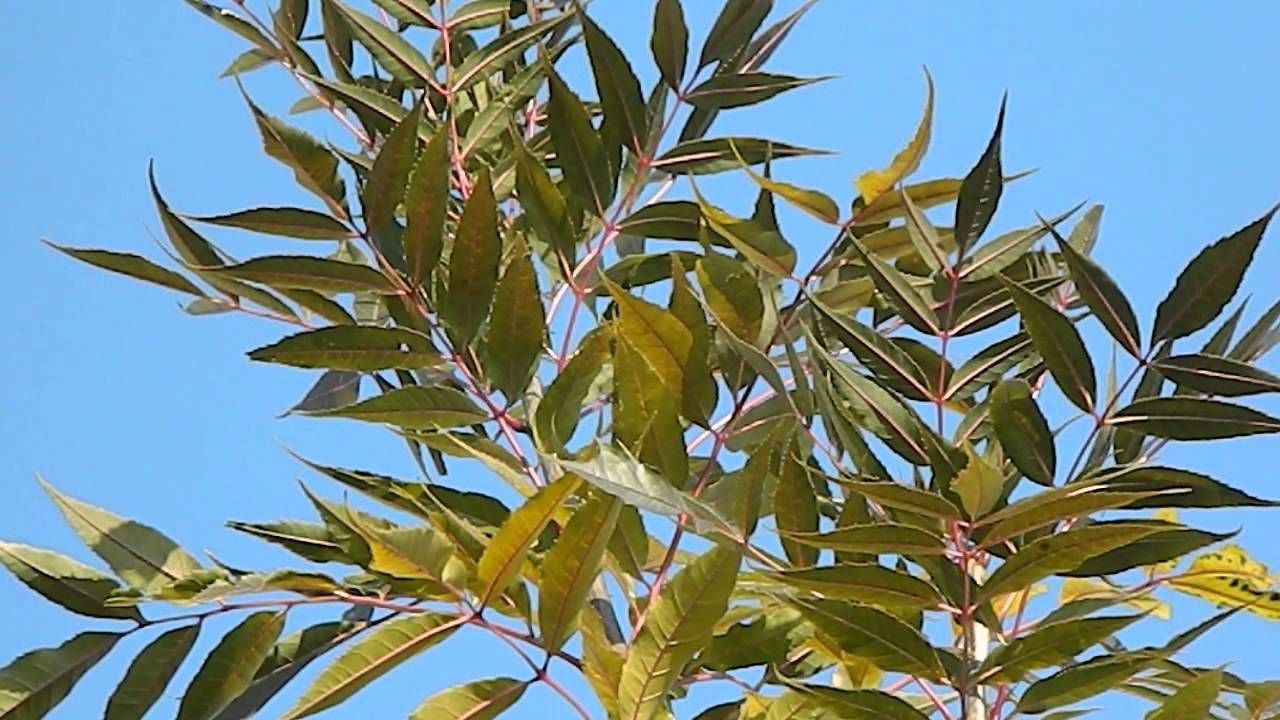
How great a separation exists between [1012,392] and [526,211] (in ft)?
1.01

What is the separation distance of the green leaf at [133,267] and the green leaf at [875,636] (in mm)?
488

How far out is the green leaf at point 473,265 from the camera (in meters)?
0.78

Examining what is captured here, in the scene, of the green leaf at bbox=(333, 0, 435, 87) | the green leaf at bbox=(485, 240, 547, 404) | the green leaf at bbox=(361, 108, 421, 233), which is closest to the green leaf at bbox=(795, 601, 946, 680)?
the green leaf at bbox=(485, 240, 547, 404)

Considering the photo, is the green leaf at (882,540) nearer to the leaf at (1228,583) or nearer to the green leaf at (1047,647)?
the green leaf at (1047,647)

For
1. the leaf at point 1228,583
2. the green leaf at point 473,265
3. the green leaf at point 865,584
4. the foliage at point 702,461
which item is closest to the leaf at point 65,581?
the foliage at point 702,461

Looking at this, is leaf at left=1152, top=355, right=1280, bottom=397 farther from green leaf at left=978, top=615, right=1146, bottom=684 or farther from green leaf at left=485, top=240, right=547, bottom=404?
green leaf at left=485, top=240, right=547, bottom=404

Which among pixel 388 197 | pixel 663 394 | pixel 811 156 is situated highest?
pixel 811 156

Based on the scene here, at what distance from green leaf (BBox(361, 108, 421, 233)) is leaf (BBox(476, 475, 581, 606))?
0.83 ft

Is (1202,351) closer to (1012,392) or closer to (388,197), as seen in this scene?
(1012,392)

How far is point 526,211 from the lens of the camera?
877 mm

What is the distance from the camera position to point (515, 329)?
2.59 feet

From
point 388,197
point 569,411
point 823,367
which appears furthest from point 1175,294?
point 388,197

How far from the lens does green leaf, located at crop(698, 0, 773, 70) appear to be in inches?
41.7

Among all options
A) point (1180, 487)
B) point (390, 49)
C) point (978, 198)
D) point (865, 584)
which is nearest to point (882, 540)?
point (865, 584)
